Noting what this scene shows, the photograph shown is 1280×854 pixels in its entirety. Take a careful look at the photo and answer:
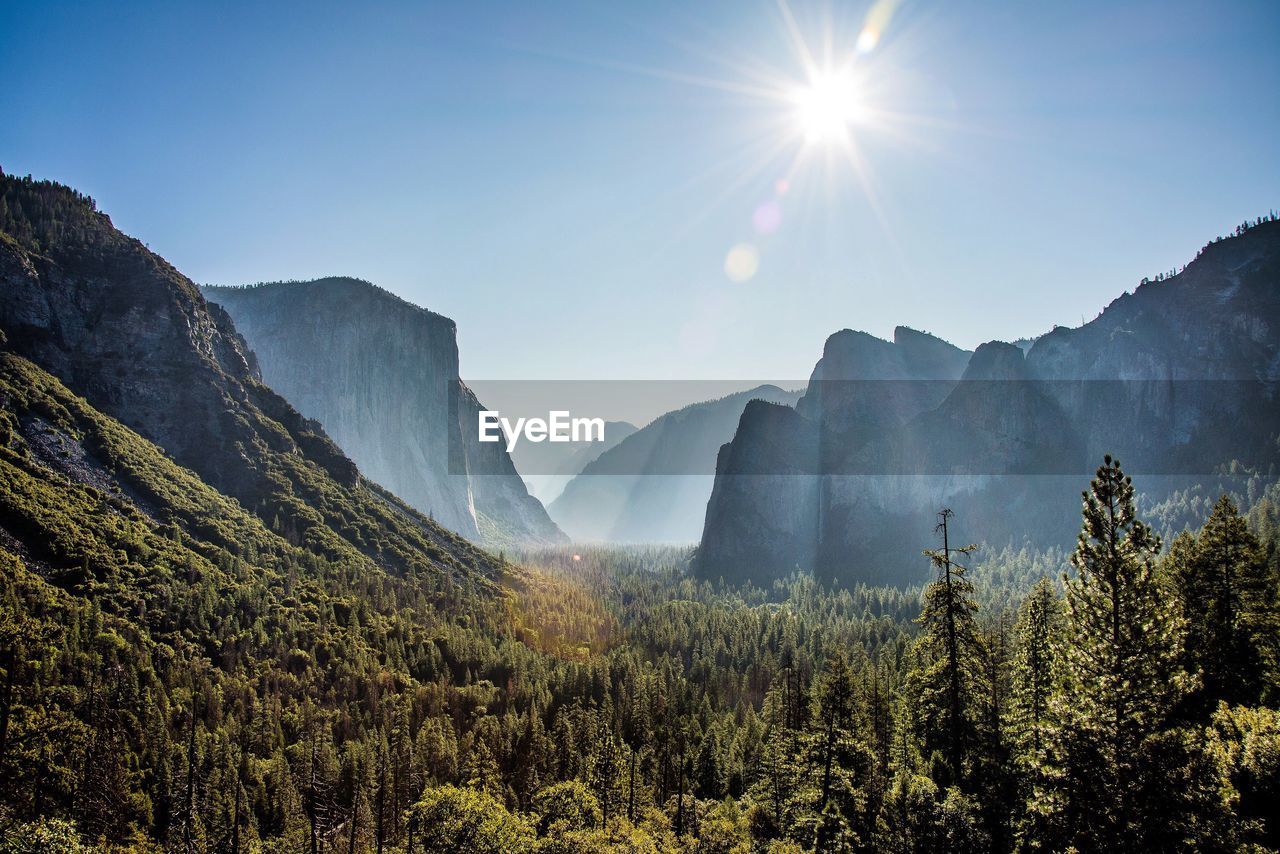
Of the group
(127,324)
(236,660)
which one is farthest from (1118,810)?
(127,324)

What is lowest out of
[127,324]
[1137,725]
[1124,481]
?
[1137,725]

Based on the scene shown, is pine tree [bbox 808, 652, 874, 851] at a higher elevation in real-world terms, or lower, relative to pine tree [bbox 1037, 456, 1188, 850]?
lower

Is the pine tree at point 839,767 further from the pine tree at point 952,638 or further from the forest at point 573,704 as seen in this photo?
the pine tree at point 952,638

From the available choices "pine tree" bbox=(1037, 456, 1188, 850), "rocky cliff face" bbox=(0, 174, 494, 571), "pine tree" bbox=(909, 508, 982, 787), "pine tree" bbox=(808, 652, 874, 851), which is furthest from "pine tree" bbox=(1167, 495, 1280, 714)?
"rocky cliff face" bbox=(0, 174, 494, 571)

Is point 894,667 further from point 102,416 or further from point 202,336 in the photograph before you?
point 202,336

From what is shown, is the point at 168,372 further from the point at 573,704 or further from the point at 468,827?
the point at 468,827

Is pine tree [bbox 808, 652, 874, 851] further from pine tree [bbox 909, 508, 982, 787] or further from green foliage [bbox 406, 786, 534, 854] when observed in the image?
green foliage [bbox 406, 786, 534, 854]

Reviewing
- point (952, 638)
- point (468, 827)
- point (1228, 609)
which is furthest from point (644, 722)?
point (1228, 609)
